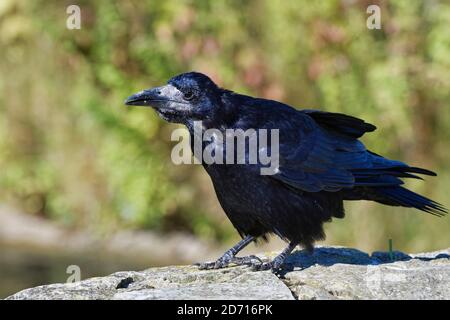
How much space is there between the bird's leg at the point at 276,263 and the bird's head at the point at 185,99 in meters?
0.90

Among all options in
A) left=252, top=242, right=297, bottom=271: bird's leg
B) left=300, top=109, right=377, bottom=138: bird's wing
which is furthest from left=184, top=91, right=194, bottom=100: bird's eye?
left=252, top=242, right=297, bottom=271: bird's leg

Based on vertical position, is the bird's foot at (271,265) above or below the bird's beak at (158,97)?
below

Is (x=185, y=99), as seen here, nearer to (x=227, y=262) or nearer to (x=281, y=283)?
(x=227, y=262)

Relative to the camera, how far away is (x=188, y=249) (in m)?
10.8

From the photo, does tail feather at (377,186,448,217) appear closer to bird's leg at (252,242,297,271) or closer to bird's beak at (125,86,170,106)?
bird's leg at (252,242,297,271)

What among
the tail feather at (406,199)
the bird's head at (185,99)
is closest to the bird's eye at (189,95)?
the bird's head at (185,99)

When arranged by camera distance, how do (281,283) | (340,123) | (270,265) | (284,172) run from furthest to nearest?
1. (340,123)
2. (284,172)
3. (270,265)
4. (281,283)

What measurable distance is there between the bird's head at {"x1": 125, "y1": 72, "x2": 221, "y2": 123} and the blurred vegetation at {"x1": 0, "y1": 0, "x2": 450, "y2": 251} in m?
4.05

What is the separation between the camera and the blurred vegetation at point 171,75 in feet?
30.6

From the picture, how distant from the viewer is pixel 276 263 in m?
5.10

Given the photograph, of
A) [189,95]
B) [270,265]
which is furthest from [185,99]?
[270,265]

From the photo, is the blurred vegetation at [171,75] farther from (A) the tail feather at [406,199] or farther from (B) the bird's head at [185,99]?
(B) the bird's head at [185,99]

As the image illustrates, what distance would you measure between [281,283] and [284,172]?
835mm
